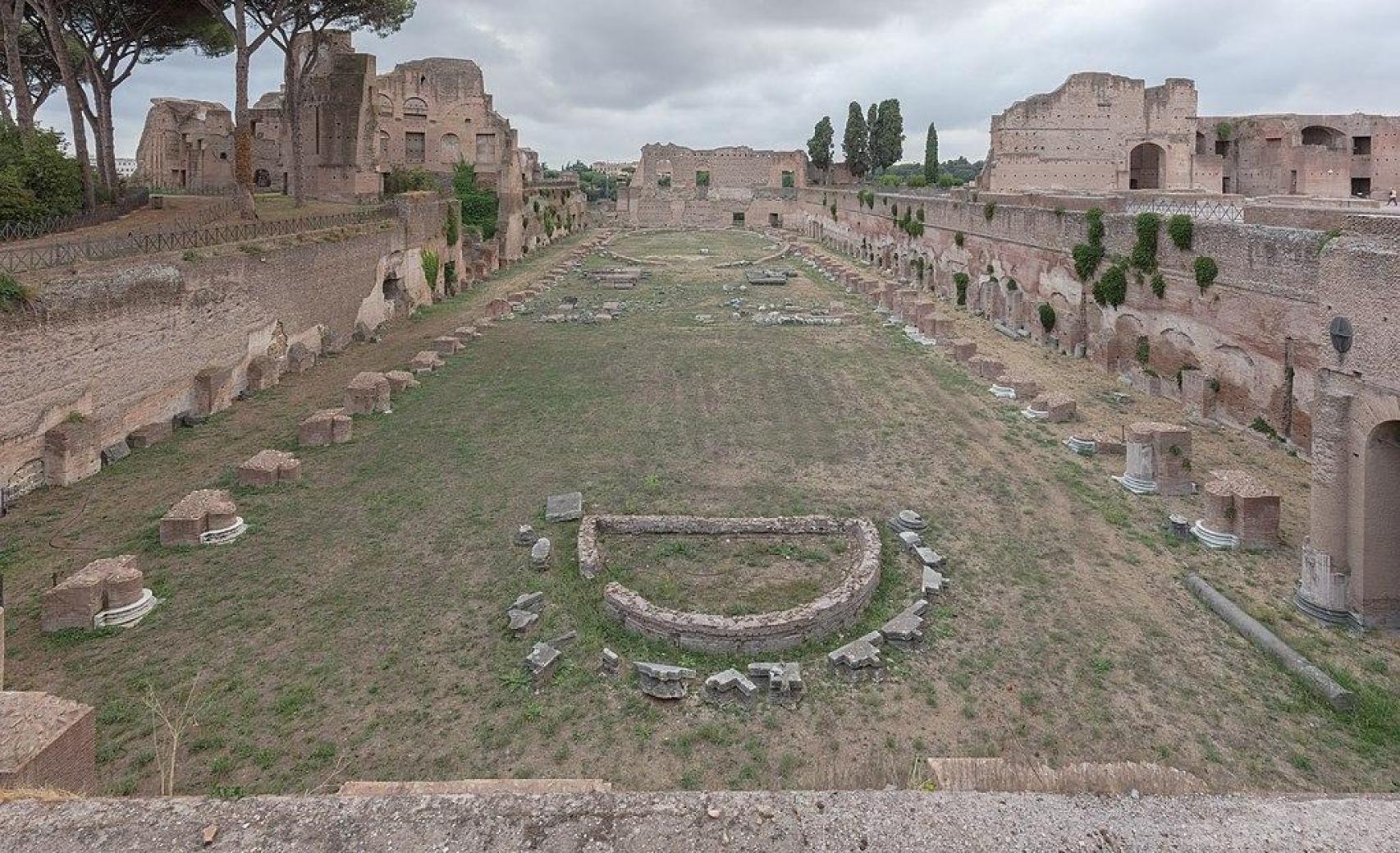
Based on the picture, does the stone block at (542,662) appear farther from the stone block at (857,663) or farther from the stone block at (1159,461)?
the stone block at (1159,461)

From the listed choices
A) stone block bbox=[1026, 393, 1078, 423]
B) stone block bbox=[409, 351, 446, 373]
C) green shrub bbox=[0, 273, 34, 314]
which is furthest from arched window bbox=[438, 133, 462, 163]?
stone block bbox=[1026, 393, 1078, 423]

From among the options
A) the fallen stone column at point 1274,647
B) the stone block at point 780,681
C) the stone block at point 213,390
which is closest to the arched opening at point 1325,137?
the fallen stone column at point 1274,647

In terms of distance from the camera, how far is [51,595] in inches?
287

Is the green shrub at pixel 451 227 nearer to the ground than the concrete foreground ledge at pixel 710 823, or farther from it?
farther from it

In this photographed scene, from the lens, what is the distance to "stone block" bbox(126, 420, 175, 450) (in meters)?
12.3

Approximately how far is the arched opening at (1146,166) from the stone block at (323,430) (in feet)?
103

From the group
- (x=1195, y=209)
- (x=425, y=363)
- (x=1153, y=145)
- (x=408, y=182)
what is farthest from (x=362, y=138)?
(x=1153, y=145)

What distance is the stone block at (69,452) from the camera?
10.8 metres

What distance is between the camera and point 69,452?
10.8m

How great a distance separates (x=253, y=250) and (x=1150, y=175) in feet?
106

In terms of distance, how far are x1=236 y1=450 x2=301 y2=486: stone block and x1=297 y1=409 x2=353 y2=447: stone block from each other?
131 cm

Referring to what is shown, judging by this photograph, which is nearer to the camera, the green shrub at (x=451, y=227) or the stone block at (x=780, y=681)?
the stone block at (x=780, y=681)

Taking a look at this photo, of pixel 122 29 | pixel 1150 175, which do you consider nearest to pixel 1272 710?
pixel 122 29

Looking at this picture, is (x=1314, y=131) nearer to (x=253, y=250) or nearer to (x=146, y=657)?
(x=253, y=250)
